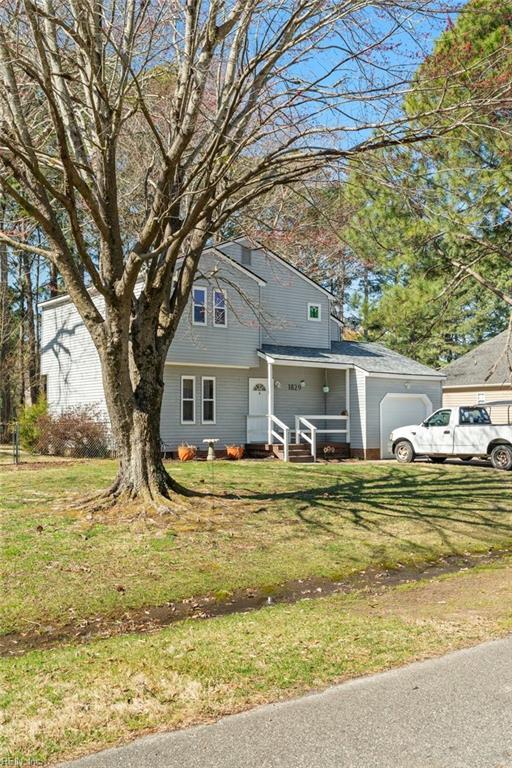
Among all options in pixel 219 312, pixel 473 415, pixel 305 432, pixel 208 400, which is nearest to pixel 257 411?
pixel 305 432

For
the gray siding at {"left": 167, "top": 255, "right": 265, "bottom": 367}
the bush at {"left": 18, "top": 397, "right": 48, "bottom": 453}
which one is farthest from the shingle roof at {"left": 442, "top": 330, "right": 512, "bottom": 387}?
the bush at {"left": 18, "top": 397, "right": 48, "bottom": 453}

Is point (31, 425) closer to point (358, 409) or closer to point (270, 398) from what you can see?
point (270, 398)

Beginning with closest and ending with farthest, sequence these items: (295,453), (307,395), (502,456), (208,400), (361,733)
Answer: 1. (361,733)
2. (502,456)
3. (295,453)
4. (208,400)
5. (307,395)

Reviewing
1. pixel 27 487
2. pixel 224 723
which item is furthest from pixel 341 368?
pixel 224 723

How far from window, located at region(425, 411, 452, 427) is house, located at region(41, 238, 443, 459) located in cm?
327

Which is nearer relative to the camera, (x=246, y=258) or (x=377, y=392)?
(x=377, y=392)

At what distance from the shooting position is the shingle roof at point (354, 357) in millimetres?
23609

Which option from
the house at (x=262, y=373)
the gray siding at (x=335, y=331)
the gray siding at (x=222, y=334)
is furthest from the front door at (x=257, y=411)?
the gray siding at (x=335, y=331)

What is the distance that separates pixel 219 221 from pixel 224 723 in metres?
8.54

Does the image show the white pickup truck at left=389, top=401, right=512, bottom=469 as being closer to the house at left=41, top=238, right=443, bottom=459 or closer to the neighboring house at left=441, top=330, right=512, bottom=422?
the house at left=41, top=238, right=443, bottom=459

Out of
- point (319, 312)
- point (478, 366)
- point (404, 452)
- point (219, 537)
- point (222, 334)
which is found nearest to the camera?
point (219, 537)

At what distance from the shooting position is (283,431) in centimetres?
2295

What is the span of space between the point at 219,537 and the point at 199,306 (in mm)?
13492

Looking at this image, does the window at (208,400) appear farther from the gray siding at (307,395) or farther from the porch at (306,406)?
the porch at (306,406)
